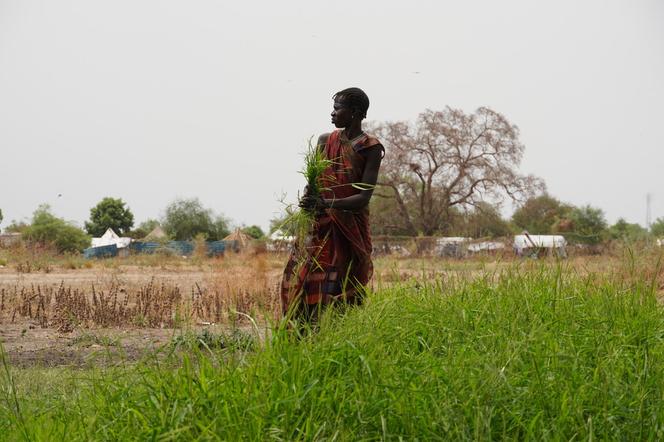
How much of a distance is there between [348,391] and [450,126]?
40.7 meters

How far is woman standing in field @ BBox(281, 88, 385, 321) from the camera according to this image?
17.0ft

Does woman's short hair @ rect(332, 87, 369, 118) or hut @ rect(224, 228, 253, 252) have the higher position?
woman's short hair @ rect(332, 87, 369, 118)

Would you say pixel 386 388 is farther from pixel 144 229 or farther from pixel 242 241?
pixel 144 229

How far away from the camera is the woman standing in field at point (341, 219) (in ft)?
17.0

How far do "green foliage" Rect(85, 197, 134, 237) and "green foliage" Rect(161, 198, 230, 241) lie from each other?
11690 millimetres

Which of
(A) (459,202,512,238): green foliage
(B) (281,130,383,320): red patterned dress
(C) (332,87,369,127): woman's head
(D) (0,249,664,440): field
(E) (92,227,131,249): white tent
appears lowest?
(D) (0,249,664,440): field

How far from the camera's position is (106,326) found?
8.88 m

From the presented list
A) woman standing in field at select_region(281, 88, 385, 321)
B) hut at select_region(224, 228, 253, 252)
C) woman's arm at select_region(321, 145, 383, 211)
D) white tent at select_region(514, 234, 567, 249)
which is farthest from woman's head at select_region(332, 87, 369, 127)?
hut at select_region(224, 228, 253, 252)

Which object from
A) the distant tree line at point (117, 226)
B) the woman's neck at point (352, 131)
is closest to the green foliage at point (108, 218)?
the distant tree line at point (117, 226)

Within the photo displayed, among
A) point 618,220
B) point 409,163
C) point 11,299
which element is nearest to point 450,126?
point 409,163

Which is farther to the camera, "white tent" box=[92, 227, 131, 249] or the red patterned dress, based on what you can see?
"white tent" box=[92, 227, 131, 249]

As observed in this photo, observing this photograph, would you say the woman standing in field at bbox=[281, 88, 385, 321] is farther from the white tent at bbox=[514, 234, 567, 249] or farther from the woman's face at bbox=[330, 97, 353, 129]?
the white tent at bbox=[514, 234, 567, 249]

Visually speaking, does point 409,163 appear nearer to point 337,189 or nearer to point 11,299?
point 11,299

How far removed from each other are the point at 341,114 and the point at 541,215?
49.6 metres
